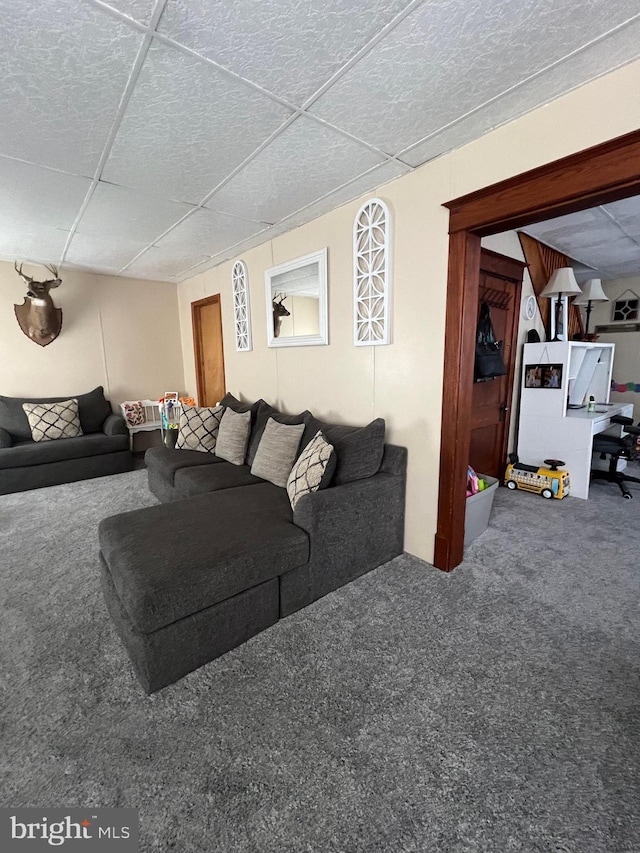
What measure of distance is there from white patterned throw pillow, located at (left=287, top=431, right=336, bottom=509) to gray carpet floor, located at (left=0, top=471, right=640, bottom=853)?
0.63m

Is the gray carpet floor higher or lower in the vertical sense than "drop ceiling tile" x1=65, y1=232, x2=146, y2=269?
lower

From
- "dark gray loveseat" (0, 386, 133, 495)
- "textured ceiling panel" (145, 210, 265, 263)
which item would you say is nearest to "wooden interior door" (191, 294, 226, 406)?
"textured ceiling panel" (145, 210, 265, 263)

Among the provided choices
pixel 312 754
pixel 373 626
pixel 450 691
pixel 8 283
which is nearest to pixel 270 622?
pixel 373 626

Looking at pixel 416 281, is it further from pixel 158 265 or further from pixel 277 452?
pixel 158 265

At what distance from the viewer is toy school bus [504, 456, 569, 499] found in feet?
11.7

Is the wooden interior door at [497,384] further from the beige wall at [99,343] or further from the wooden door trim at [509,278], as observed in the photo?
the beige wall at [99,343]

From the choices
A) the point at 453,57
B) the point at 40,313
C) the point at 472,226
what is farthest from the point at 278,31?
the point at 40,313

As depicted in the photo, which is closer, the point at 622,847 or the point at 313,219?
the point at 622,847

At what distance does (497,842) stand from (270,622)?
3.78 feet

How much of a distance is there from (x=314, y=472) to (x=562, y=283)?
332 centimetres

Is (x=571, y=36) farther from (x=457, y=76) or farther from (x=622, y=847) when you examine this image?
(x=622, y=847)

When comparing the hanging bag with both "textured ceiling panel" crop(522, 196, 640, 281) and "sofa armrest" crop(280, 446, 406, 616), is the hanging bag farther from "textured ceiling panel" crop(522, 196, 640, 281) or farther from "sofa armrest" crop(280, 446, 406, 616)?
"sofa armrest" crop(280, 446, 406, 616)

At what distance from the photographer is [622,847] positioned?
3.44 feet

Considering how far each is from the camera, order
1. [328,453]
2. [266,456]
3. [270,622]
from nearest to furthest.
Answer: [270,622]
[328,453]
[266,456]
